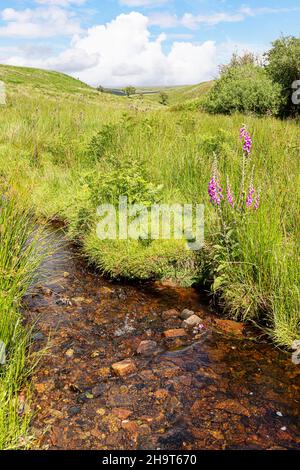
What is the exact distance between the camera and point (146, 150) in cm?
769

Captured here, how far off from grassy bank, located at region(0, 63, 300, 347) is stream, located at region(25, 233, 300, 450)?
43 centimetres

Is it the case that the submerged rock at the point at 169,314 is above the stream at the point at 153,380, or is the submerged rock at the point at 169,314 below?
above

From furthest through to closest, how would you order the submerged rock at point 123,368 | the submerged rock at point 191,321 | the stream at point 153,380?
the submerged rock at point 191,321 < the submerged rock at point 123,368 < the stream at point 153,380

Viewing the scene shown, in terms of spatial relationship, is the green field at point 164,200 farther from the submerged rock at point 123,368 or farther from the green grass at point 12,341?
the submerged rock at point 123,368

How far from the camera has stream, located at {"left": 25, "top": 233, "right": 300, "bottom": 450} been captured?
280cm

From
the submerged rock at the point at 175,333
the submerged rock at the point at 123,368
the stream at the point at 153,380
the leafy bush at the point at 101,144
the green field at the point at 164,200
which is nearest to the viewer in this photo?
the stream at the point at 153,380

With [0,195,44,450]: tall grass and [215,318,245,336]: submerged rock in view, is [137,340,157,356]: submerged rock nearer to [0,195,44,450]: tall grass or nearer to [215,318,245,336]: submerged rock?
[215,318,245,336]: submerged rock

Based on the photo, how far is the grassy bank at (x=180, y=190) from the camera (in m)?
4.06

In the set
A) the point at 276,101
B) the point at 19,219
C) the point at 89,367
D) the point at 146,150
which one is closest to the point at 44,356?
the point at 89,367

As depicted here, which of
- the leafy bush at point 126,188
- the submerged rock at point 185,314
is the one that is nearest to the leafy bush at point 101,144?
the leafy bush at point 126,188

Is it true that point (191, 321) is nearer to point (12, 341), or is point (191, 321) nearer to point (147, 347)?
point (147, 347)

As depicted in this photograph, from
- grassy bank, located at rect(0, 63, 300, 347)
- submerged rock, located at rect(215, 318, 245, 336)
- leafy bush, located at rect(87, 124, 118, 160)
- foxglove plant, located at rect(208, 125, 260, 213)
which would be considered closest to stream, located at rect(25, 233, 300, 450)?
submerged rock, located at rect(215, 318, 245, 336)

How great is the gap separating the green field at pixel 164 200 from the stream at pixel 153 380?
0.29 m
